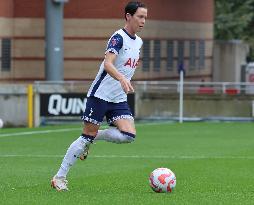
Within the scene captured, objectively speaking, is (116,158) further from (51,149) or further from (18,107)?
(18,107)

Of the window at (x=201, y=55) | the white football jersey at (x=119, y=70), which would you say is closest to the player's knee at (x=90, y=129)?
the white football jersey at (x=119, y=70)

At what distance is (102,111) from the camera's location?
13.8 metres

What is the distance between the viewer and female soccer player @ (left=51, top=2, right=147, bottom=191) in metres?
13.7

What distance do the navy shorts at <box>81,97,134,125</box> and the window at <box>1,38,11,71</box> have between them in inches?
1113

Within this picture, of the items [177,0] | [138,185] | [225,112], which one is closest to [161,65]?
[177,0]

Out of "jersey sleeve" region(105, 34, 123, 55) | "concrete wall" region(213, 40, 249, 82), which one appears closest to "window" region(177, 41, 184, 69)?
"concrete wall" region(213, 40, 249, 82)

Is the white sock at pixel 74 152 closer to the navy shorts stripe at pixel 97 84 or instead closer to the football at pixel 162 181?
the navy shorts stripe at pixel 97 84

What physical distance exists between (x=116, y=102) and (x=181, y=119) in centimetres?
2092

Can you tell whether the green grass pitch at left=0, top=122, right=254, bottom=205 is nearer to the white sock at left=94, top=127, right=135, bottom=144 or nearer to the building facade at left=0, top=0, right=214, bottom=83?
the white sock at left=94, top=127, right=135, bottom=144

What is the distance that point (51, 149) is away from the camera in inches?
908

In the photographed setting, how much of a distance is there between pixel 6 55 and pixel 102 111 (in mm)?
28753

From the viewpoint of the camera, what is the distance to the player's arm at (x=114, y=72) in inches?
512

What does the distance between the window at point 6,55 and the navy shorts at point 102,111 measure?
2828 centimetres

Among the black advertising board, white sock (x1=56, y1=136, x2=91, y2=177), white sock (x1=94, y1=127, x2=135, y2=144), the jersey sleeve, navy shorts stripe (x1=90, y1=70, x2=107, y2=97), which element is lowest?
the black advertising board
